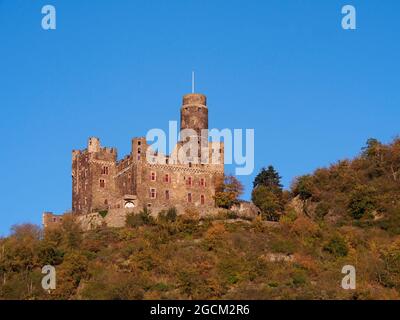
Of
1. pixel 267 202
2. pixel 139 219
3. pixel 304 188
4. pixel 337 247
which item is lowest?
pixel 337 247

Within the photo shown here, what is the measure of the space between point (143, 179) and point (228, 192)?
6.67 meters

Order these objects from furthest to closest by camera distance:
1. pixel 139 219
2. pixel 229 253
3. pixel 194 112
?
pixel 194 112, pixel 139 219, pixel 229 253

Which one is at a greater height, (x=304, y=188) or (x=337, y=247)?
(x=304, y=188)

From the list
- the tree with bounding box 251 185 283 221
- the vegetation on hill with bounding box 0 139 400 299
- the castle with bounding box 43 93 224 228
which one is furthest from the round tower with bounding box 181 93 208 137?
the tree with bounding box 251 185 283 221

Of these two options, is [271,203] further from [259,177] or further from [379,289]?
[379,289]

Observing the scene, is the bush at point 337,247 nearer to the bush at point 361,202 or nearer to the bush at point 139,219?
the bush at point 361,202

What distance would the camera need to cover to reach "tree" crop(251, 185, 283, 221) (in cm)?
→ 9662

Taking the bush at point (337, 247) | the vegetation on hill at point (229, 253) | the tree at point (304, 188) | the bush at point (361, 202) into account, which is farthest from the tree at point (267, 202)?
the bush at point (337, 247)

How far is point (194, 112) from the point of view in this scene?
323 feet

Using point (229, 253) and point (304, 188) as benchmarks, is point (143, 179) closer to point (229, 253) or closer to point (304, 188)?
point (229, 253)

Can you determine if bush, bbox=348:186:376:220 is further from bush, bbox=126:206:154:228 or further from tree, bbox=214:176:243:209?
bush, bbox=126:206:154:228

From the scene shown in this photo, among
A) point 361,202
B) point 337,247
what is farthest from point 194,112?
point 337,247

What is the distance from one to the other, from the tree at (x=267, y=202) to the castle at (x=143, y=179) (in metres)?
3.45
